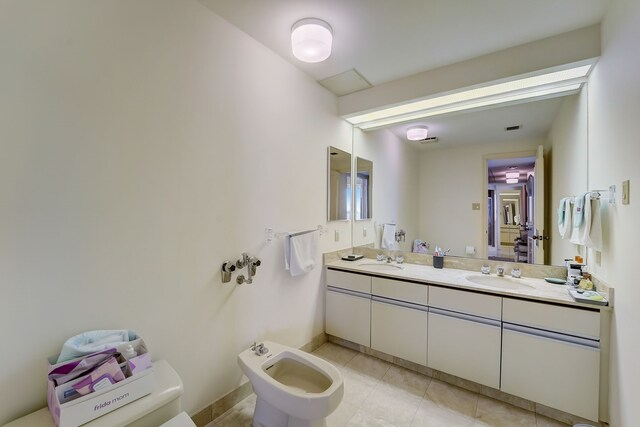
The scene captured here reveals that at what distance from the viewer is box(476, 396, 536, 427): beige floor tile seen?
1.73 metres

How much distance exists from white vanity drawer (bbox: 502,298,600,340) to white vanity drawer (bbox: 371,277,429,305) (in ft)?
1.85

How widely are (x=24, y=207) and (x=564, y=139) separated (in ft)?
11.2

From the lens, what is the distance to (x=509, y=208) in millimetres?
2410

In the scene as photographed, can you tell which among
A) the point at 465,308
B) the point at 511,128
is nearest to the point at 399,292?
the point at 465,308

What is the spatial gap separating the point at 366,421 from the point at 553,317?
139 centimetres

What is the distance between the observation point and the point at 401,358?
7.60ft

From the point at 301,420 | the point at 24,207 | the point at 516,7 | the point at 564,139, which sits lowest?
the point at 301,420

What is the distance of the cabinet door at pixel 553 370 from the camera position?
1617mm

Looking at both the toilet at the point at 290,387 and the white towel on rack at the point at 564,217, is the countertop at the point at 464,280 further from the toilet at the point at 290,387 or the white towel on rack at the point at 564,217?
the toilet at the point at 290,387

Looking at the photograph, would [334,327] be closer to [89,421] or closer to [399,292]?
[399,292]

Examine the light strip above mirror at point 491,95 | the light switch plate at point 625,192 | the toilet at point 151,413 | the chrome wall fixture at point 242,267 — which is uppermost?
the light strip above mirror at point 491,95

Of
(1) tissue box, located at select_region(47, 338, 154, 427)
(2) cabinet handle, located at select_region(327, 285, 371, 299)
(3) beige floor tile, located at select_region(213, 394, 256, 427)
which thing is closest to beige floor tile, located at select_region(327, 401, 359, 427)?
(3) beige floor tile, located at select_region(213, 394, 256, 427)

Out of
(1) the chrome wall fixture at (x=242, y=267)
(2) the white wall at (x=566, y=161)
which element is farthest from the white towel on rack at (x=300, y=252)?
(2) the white wall at (x=566, y=161)

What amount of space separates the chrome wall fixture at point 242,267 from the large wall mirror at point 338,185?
3.46ft
